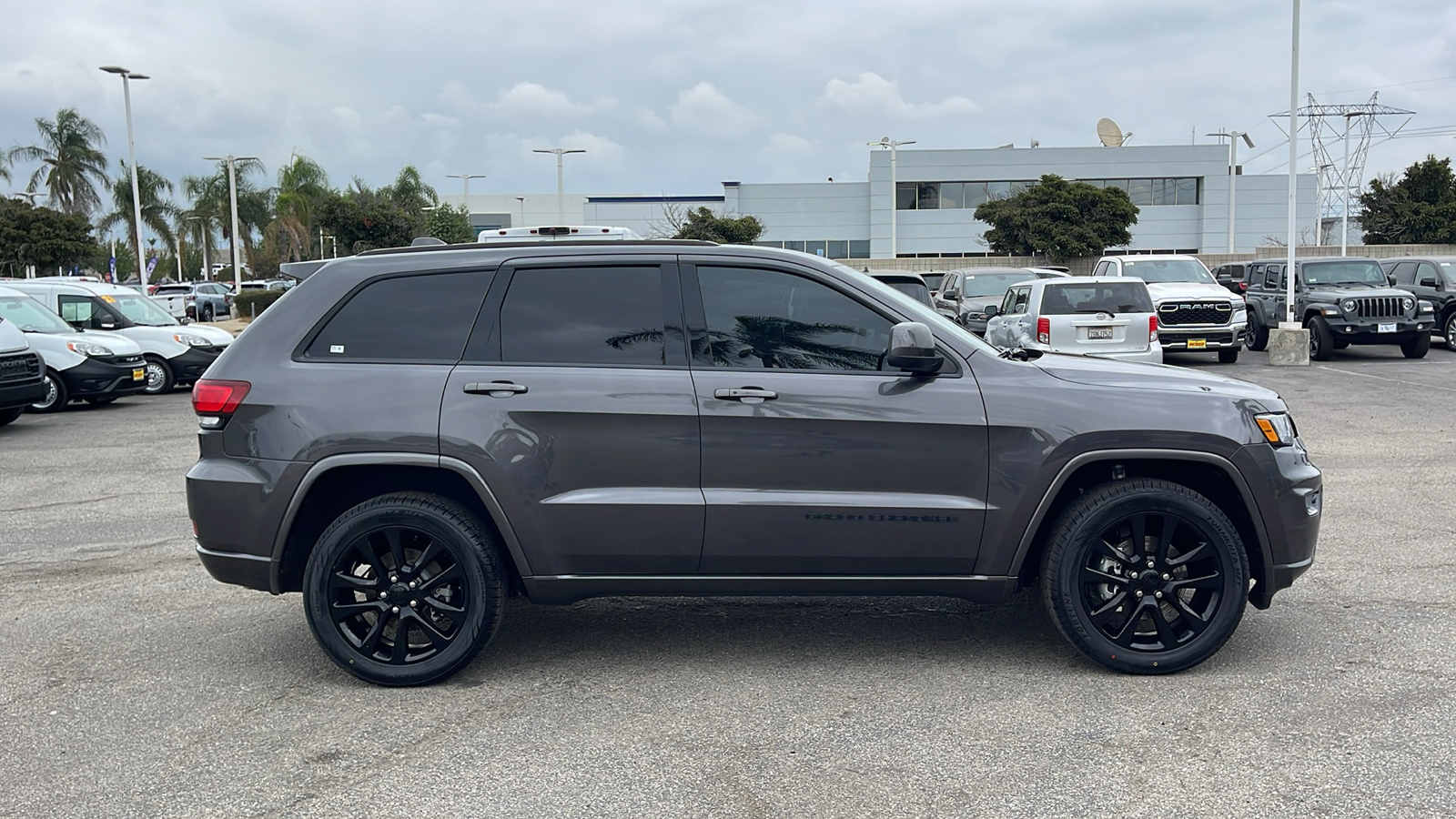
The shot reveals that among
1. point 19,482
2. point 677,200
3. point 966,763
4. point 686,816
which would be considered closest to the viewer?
point 686,816

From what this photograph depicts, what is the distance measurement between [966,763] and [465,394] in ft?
7.51

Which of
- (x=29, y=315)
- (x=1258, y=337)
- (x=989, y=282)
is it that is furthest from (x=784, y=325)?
(x=1258, y=337)

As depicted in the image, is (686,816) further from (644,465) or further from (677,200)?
(677,200)

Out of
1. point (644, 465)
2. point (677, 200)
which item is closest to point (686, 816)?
point (644, 465)

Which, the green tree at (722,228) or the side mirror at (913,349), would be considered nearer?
the side mirror at (913,349)

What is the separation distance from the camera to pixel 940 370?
15.3 feet

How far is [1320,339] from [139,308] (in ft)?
64.1

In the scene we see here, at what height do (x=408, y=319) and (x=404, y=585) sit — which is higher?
(x=408, y=319)

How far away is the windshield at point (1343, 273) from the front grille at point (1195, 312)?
335cm

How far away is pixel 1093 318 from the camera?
15.7m

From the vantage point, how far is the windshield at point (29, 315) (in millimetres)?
15922

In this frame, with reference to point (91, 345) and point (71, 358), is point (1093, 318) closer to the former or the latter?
point (91, 345)

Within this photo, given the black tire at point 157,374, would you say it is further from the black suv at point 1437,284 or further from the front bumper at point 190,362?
the black suv at point 1437,284

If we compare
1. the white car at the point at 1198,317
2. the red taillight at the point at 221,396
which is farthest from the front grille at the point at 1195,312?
the red taillight at the point at 221,396
